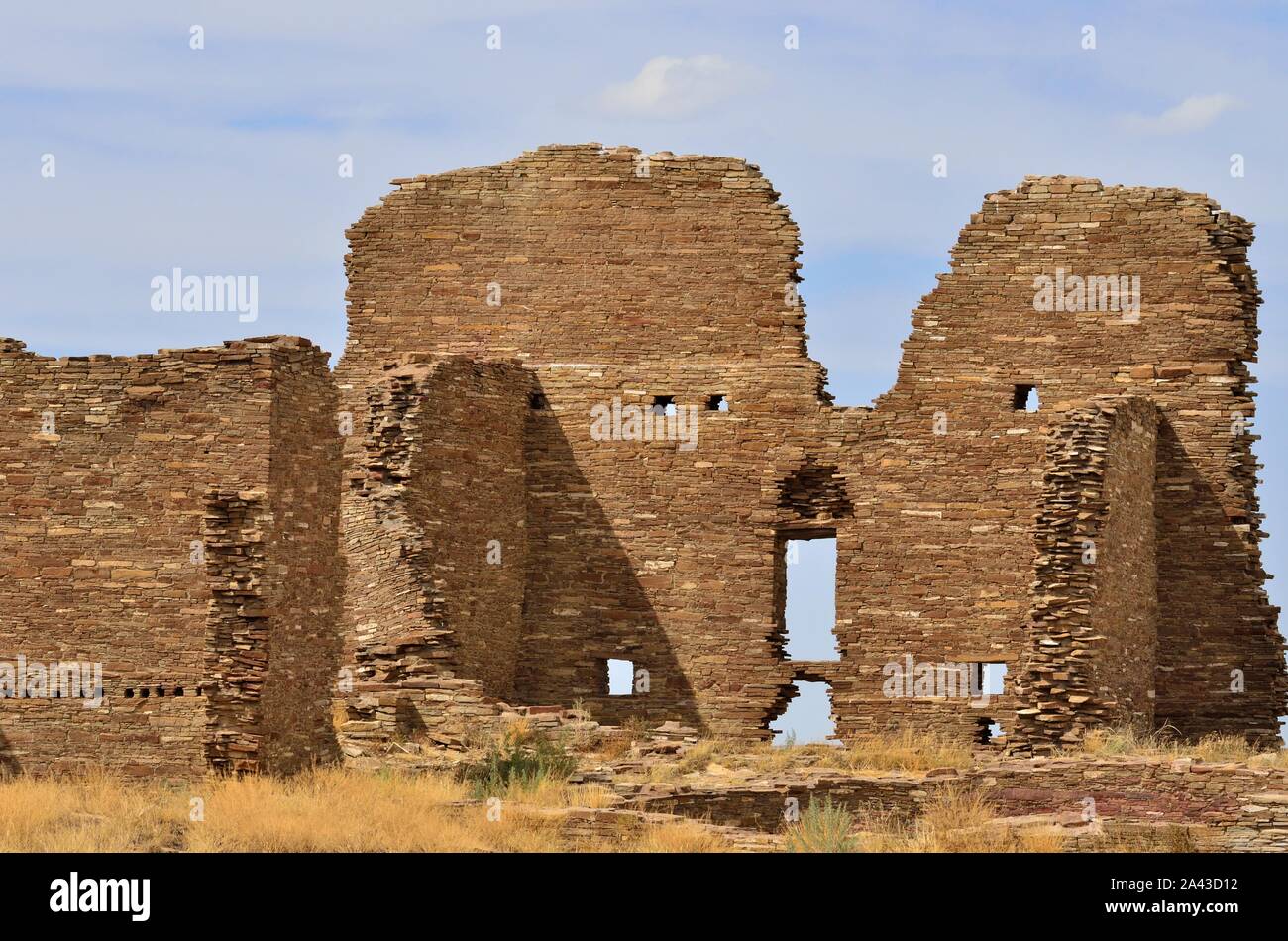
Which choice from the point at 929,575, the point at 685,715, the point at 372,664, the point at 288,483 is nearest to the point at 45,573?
the point at 288,483

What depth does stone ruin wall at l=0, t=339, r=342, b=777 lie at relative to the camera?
899 inches

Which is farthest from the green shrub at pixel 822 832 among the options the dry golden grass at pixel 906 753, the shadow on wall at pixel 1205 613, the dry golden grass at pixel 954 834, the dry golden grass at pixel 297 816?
the shadow on wall at pixel 1205 613

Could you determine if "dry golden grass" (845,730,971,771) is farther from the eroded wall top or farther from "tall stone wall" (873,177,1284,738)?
the eroded wall top

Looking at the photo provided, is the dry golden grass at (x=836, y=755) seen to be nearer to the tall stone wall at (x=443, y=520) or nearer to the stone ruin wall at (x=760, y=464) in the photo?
the stone ruin wall at (x=760, y=464)

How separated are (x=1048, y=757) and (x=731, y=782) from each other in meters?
3.61

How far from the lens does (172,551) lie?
2356cm

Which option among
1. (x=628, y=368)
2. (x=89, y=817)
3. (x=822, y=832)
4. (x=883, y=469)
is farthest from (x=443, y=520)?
(x=822, y=832)

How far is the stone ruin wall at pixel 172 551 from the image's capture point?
22.8 m

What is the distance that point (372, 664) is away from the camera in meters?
27.2

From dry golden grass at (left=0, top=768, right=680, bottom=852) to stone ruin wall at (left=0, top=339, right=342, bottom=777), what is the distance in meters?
0.72

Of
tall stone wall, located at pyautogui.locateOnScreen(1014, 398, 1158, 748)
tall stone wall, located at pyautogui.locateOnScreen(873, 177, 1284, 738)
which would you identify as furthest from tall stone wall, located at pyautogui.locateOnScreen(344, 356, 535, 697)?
tall stone wall, located at pyautogui.locateOnScreen(1014, 398, 1158, 748)

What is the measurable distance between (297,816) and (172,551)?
4.65m

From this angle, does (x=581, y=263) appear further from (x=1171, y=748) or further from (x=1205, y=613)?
(x=1171, y=748)
